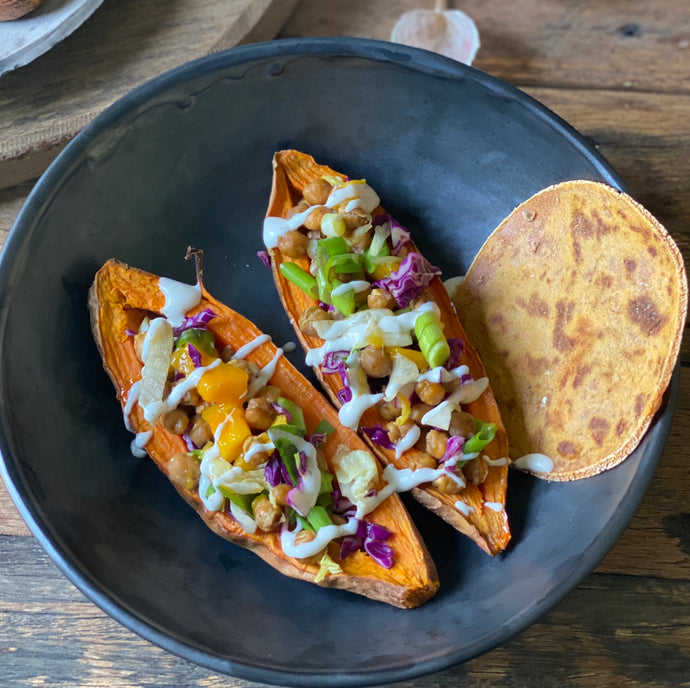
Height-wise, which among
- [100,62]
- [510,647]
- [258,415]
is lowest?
[510,647]

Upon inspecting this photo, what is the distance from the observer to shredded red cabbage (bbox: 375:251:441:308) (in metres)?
2.04

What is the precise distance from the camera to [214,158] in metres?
2.32

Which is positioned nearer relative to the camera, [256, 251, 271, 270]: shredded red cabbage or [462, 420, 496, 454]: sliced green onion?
[462, 420, 496, 454]: sliced green onion

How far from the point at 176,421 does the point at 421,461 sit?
2.28 feet

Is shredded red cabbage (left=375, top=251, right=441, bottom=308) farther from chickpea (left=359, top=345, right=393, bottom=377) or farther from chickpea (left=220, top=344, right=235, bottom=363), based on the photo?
chickpea (left=220, top=344, right=235, bottom=363)

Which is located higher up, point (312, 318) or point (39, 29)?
point (39, 29)

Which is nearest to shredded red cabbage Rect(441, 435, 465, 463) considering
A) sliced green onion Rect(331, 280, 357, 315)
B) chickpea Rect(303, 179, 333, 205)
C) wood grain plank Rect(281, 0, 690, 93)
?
sliced green onion Rect(331, 280, 357, 315)

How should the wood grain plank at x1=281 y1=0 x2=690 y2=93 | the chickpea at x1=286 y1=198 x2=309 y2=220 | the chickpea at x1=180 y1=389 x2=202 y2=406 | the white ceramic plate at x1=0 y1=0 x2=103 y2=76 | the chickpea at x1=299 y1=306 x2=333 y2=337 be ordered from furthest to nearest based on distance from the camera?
1. the wood grain plank at x1=281 y1=0 x2=690 y2=93
2. the white ceramic plate at x1=0 y1=0 x2=103 y2=76
3. the chickpea at x1=286 y1=198 x2=309 y2=220
4. the chickpea at x1=299 y1=306 x2=333 y2=337
5. the chickpea at x1=180 y1=389 x2=202 y2=406

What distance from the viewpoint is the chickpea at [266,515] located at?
1.89m

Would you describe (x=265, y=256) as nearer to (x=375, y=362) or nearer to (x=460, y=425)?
(x=375, y=362)

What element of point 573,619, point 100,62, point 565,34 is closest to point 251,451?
point 573,619

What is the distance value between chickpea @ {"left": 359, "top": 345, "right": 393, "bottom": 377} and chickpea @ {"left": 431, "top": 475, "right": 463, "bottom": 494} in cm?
33

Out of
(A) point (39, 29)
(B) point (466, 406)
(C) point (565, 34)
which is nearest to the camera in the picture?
(B) point (466, 406)

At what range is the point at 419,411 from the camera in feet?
6.64
